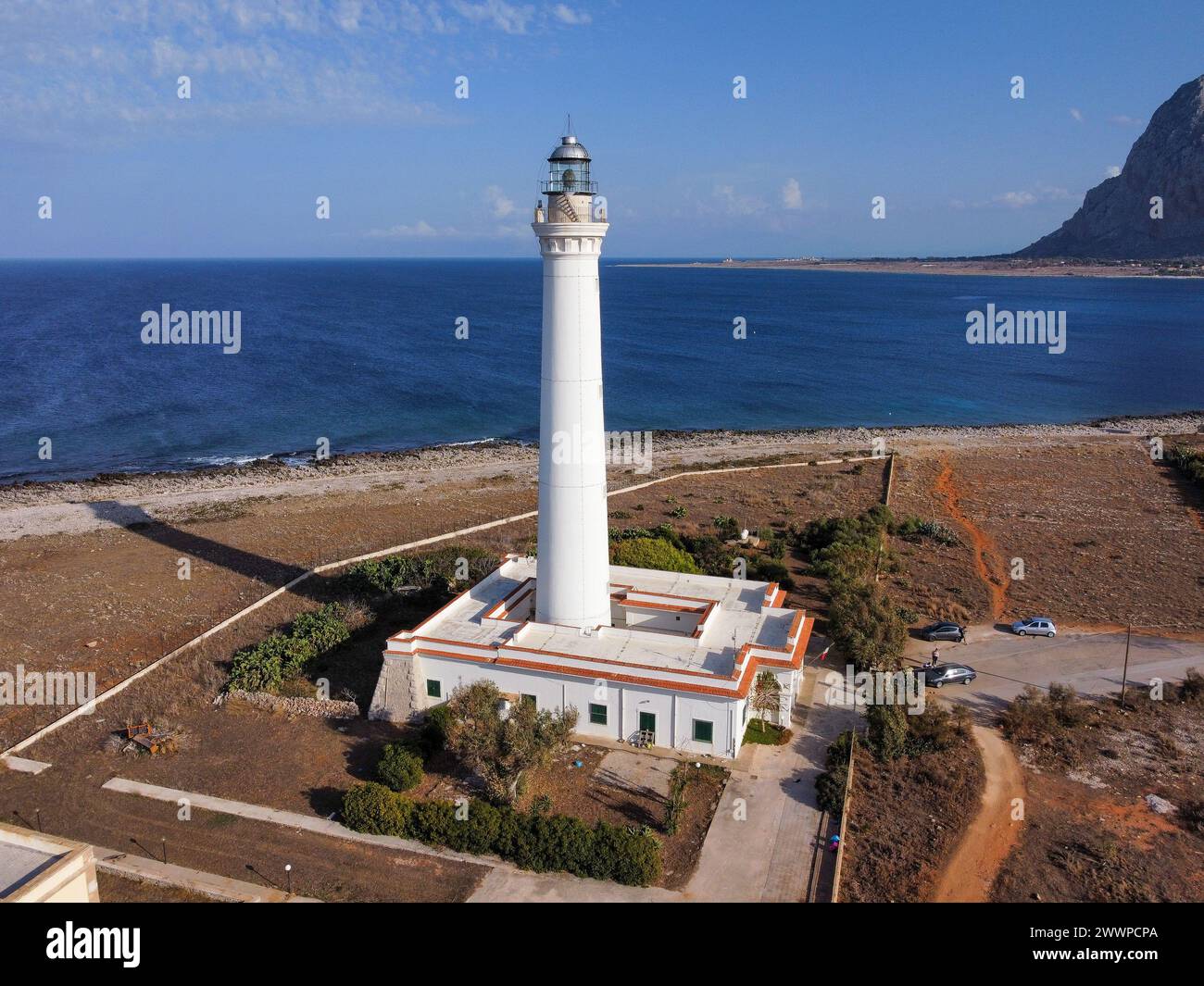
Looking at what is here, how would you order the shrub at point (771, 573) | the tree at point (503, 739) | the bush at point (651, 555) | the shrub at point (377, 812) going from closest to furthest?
1. the shrub at point (377, 812)
2. the tree at point (503, 739)
3. the bush at point (651, 555)
4. the shrub at point (771, 573)

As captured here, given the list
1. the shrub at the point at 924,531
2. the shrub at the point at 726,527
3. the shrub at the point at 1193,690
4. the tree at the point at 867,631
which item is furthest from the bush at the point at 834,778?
the shrub at the point at 924,531

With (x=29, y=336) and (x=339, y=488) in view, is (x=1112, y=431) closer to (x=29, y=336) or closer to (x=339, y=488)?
(x=339, y=488)

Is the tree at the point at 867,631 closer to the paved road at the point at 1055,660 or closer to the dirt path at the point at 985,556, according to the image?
the paved road at the point at 1055,660

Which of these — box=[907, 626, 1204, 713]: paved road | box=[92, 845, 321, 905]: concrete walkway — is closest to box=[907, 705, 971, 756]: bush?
box=[907, 626, 1204, 713]: paved road
